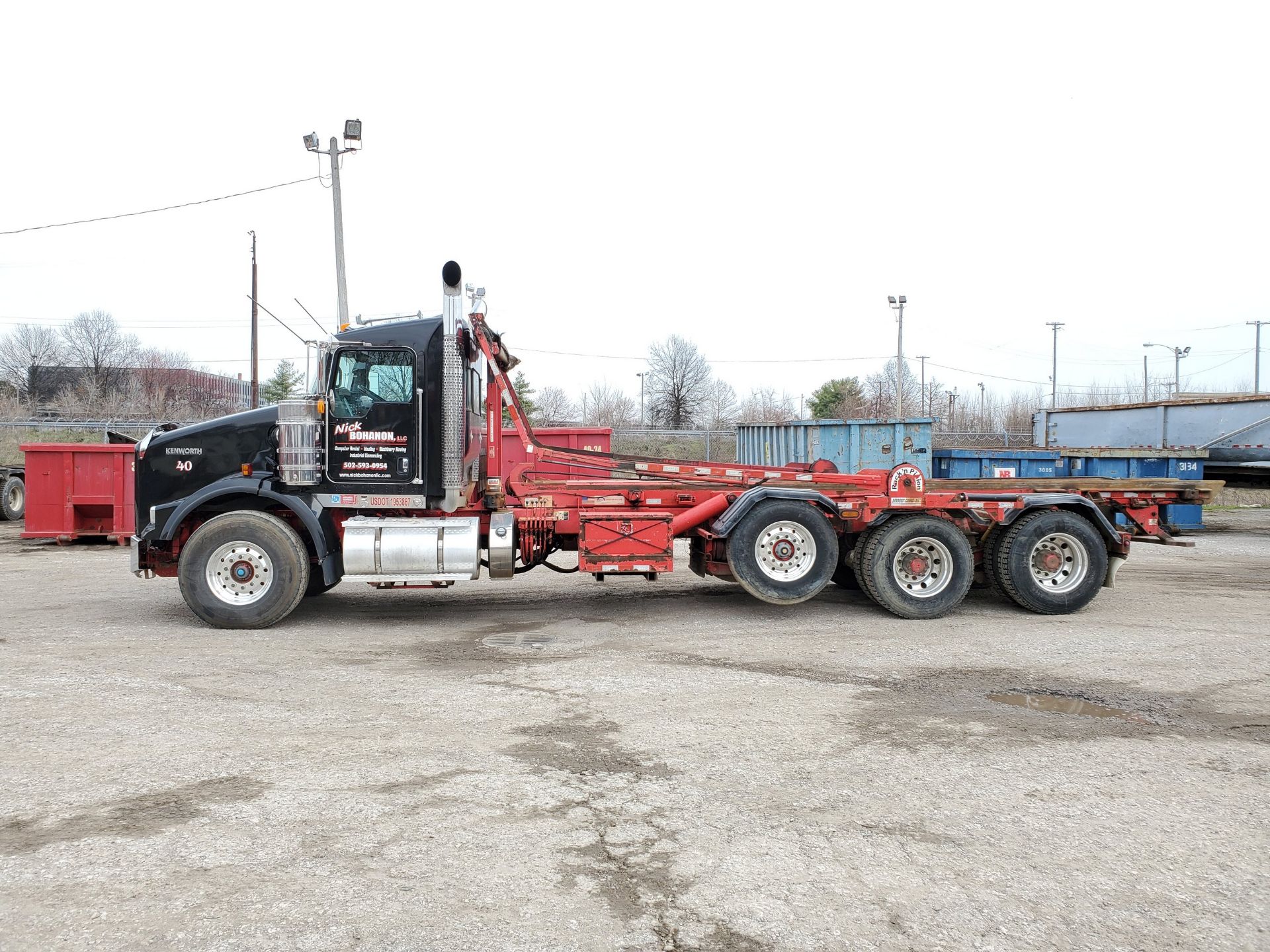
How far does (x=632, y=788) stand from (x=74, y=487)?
15.8m

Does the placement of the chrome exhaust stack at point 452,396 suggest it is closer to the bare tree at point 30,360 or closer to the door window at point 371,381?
the door window at point 371,381

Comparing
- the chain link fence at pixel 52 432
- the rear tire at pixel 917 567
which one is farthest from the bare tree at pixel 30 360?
the rear tire at pixel 917 567

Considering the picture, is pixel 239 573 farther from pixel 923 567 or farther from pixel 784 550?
pixel 923 567

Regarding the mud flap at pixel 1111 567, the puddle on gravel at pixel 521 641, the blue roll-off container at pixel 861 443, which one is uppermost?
the blue roll-off container at pixel 861 443

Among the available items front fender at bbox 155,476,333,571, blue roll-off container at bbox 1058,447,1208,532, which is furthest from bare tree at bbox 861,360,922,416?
front fender at bbox 155,476,333,571

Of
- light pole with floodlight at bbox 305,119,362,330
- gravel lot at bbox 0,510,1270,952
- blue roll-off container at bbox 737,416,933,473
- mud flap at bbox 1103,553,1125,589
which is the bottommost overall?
gravel lot at bbox 0,510,1270,952

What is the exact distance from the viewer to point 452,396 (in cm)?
913

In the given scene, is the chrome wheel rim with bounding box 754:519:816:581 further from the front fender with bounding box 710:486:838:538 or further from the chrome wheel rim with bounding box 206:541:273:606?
the chrome wheel rim with bounding box 206:541:273:606

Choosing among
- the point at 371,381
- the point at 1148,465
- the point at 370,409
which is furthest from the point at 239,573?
the point at 1148,465

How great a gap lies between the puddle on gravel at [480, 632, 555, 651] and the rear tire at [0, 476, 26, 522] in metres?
17.0

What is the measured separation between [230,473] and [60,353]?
203 ft

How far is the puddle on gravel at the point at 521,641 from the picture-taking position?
326 inches

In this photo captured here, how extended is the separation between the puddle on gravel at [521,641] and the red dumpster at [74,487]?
443 inches

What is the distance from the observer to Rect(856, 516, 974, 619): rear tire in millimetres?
9500
